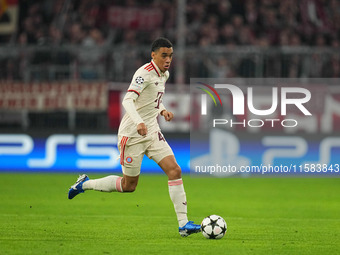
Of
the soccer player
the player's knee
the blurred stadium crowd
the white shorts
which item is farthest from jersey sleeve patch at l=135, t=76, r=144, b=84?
→ the blurred stadium crowd

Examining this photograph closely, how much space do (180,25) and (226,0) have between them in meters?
3.23

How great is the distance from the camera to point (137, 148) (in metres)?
9.05

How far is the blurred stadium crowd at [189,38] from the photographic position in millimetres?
17391

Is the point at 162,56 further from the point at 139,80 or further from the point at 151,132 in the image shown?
the point at 151,132

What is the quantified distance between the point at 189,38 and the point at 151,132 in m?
10.7

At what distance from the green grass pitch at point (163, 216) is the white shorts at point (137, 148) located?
30.0 inches

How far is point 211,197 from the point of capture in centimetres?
1375

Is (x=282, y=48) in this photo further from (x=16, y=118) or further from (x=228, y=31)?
(x=16, y=118)

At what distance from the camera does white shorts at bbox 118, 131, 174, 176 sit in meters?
8.99

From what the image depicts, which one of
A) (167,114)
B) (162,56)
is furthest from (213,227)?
(162,56)

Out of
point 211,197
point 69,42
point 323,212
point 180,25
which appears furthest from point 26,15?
point 323,212

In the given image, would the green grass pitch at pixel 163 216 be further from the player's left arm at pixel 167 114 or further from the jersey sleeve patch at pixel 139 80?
the jersey sleeve patch at pixel 139 80

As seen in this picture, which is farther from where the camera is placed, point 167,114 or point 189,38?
point 189,38

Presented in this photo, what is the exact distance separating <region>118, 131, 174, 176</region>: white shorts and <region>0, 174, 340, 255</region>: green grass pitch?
76 centimetres
